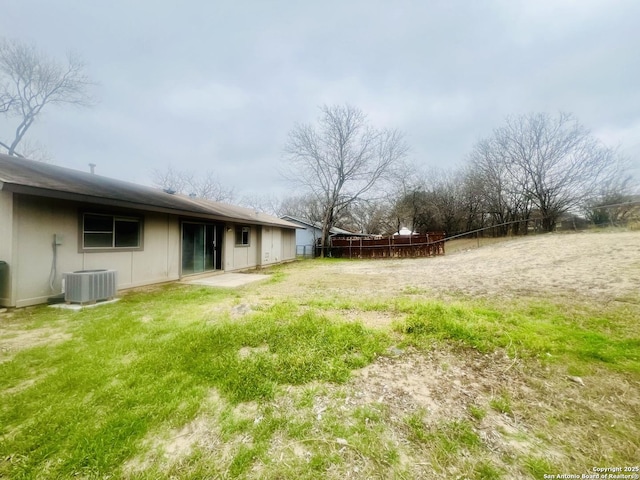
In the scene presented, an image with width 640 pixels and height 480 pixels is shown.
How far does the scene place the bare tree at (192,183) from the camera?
1102 inches

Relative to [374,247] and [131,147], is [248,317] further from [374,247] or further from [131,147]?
[131,147]

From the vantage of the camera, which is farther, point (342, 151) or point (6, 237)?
point (342, 151)

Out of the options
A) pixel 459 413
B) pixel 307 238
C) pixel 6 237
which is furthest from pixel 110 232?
pixel 307 238

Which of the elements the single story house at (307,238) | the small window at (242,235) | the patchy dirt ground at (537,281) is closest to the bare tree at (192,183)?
the single story house at (307,238)

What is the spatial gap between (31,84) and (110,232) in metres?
16.8

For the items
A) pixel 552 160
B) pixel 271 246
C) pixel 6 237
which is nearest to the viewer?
pixel 6 237

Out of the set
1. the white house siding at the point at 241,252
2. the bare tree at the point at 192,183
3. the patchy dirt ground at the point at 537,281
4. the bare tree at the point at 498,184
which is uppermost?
the bare tree at the point at 192,183

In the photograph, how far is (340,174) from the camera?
19.4m

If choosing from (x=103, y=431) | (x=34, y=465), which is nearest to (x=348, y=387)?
(x=103, y=431)

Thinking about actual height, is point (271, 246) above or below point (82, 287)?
above

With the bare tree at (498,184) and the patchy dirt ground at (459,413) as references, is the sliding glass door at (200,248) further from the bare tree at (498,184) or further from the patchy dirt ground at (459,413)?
the bare tree at (498,184)

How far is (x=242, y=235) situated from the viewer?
11820 mm

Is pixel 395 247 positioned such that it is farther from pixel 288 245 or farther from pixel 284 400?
pixel 284 400

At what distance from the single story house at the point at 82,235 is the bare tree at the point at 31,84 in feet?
42.0
